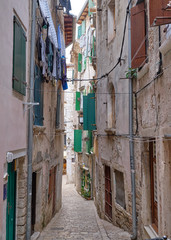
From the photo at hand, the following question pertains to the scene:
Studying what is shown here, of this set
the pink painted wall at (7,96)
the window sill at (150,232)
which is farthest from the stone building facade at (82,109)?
the pink painted wall at (7,96)

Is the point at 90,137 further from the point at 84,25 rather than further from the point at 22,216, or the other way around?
the point at 22,216

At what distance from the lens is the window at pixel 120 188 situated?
8686 mm

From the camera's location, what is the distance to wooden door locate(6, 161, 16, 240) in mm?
6234

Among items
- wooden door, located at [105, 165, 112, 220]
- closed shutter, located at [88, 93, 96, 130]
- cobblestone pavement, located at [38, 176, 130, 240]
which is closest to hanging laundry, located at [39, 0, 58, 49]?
closed shutter, located at [88, 93, 96, 130]

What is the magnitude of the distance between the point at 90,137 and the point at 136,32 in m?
12.0

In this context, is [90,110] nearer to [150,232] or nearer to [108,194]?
[108,194]

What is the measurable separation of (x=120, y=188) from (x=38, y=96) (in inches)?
150

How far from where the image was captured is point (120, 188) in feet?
29.2

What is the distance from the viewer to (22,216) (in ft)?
21.9

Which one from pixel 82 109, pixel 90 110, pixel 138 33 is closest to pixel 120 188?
pixel 138 33

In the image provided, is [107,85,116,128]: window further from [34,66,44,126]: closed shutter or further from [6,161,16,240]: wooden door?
[6,161,16,240]: wooden door

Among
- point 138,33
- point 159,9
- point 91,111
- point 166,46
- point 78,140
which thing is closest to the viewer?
point 159,9

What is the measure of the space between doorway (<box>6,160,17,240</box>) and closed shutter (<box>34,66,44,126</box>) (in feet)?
6.56

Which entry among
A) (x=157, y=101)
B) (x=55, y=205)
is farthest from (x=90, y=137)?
(x=157, y=101)
